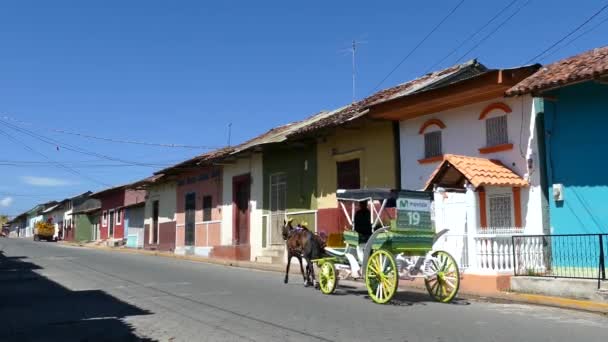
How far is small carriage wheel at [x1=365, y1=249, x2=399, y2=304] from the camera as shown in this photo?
34.3ft

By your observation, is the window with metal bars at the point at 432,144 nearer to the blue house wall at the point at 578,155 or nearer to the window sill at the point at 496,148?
the window sill at the point at 496,148

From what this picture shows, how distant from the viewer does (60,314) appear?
9930 mm

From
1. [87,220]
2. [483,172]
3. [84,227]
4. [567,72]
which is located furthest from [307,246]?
[84,227]

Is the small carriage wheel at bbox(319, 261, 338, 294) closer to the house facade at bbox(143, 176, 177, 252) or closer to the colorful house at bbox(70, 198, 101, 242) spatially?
the house facade at bbox(143, 176, 177, 252)

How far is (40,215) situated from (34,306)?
3647 inches

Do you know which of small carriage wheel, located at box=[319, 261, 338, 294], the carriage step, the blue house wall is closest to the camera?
small carriage wheel, located at box=[319, 261, 338, 294]

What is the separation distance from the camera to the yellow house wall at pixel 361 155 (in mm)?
17719

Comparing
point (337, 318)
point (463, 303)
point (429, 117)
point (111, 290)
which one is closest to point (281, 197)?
point (429, 117)

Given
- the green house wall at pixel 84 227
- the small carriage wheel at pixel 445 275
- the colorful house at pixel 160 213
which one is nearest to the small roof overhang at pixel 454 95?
the small carriage wheel at pixel 445 275

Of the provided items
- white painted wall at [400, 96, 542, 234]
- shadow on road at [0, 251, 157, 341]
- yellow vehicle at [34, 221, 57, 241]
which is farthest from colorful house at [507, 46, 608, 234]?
yellow vehicle at [34, 221, 57, 241]

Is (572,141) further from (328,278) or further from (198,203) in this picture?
(198,203)

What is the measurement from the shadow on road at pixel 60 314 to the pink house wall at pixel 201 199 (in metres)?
13.6

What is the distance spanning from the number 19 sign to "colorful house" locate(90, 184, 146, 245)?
33.8m

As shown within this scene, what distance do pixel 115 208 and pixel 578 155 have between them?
4295 cm
